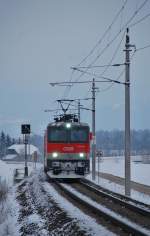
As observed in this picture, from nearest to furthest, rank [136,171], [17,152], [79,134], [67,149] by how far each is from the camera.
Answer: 1. [67,149]
2. [79,134]
3. [136,171]
4. [17,152]

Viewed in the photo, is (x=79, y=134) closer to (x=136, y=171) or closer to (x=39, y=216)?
(x=39, y=216)

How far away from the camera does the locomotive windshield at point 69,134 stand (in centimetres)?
3162

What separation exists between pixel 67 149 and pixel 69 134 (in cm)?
90

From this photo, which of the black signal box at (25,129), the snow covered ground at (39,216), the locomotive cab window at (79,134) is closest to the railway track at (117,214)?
the snow covered ground at (39,216)

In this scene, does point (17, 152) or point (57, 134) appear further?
point (17, 152)

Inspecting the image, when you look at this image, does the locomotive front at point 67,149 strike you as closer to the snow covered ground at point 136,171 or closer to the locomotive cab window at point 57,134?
the locomotive cab window at point 57,134

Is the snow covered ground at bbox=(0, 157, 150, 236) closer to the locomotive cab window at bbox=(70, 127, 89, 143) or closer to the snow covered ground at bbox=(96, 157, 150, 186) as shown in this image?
the locomotive cab window at bbox=(70, 127, 89, 143)

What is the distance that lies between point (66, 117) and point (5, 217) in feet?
55.0

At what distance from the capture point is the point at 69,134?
104ft

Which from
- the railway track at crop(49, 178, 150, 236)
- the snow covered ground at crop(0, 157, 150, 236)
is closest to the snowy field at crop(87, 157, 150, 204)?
the snow covered ground at crop(0, 157, 150, 236)

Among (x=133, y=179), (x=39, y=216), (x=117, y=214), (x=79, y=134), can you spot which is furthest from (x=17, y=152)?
→ (x=117, y=214)

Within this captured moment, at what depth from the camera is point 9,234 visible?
13.8 metres

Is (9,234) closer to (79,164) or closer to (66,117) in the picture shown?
(79,164)

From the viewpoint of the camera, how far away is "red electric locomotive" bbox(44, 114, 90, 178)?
30969 mm
